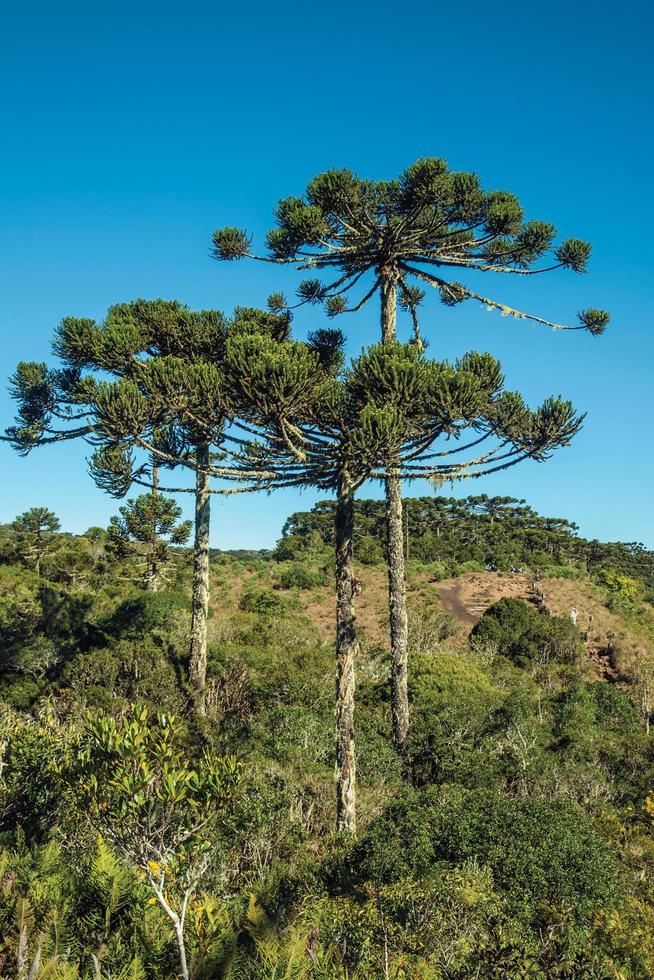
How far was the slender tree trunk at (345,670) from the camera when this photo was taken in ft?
31.8

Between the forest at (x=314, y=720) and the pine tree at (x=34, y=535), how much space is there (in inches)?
496

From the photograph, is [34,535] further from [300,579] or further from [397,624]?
[397,624]

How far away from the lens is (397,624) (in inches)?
532

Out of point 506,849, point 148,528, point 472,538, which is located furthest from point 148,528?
point 472,538

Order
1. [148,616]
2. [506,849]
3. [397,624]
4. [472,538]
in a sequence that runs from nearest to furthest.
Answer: [506,849], [397,624], [148,616], [472,538]

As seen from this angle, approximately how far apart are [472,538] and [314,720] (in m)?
43.6

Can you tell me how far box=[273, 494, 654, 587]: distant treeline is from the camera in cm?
4800

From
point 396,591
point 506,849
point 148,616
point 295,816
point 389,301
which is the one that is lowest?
point 295,816

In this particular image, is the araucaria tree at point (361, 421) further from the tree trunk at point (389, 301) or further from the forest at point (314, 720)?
the tree trunk at point (389, 301)

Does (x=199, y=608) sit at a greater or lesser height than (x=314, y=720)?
greater

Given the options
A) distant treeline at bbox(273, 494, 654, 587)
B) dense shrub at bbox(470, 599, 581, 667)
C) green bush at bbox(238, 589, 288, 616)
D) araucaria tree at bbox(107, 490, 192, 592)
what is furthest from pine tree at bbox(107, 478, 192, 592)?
distant treeline at bbox(273, 494, 654, 587)

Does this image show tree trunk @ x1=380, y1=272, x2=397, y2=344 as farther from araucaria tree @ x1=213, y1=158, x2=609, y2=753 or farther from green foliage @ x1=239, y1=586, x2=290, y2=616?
green foliage @ x1=239, y1=586, x2=290, y2=616

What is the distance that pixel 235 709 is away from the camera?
15.6 meters

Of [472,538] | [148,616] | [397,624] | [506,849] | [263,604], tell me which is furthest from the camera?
[472,538]
